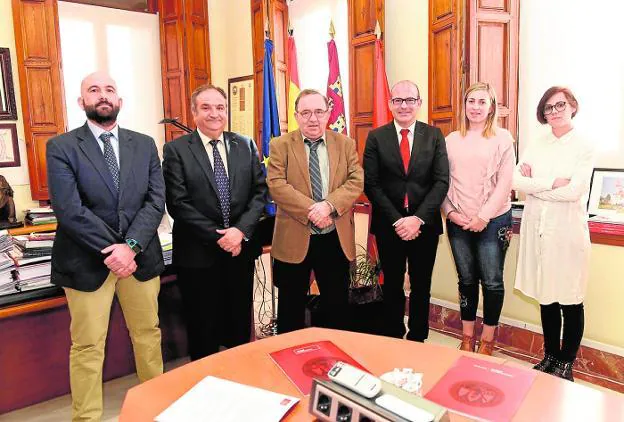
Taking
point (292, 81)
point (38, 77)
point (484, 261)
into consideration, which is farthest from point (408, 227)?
point (38, 77)

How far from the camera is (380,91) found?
382 cm

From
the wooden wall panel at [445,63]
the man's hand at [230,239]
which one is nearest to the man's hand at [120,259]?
the man's hand at [230,239]

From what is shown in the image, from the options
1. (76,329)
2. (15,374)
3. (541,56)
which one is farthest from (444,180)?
(15,374)

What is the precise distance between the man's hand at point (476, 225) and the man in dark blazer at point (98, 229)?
1.56 metres

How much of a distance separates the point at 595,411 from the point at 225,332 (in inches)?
72.7

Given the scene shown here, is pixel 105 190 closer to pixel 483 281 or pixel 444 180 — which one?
pixel 444 180

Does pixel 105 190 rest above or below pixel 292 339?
above

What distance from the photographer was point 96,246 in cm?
209

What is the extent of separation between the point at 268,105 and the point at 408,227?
2.66m

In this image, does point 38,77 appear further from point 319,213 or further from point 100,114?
point 319,213

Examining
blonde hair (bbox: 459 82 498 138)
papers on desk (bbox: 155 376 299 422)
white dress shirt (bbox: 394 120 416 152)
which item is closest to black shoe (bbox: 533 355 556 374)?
blonde hair (bbox: 459 82 498 138)

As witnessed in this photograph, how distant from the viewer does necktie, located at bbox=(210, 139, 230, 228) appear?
8.10 feet

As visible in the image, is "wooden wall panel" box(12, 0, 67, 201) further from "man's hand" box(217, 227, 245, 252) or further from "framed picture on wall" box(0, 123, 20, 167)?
"man's hand" box(217, 227, 245, 252)

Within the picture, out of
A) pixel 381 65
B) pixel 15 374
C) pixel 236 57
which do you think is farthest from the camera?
pixel 236 57
